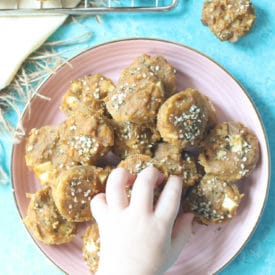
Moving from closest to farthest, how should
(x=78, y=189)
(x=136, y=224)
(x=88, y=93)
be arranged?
(x=136, y=224) → (x=78, y=189) → (x=88, y=93)

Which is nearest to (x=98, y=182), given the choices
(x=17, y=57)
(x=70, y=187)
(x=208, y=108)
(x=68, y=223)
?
(x=70, y=187)

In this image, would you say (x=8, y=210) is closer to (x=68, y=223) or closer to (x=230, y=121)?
(x=68, y=223)

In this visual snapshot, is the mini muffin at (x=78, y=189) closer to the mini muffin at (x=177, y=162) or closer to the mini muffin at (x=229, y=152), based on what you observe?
the mini muffin at (x=177, y=162)

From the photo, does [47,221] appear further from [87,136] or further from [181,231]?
[181,231]

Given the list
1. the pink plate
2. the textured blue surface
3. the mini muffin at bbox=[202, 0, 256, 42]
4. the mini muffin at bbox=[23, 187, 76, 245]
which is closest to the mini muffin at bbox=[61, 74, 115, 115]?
the pink plate

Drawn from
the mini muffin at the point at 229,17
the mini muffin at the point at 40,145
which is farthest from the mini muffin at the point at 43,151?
the mini muffin at the point at 229,17

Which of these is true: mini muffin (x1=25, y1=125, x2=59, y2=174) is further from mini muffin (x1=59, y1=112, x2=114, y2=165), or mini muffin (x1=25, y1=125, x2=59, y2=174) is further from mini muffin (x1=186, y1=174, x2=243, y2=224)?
mini muffin (x1=186, y1=174, x2=243, y2=224)

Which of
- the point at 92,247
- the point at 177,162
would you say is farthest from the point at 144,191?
the point at 92,247
